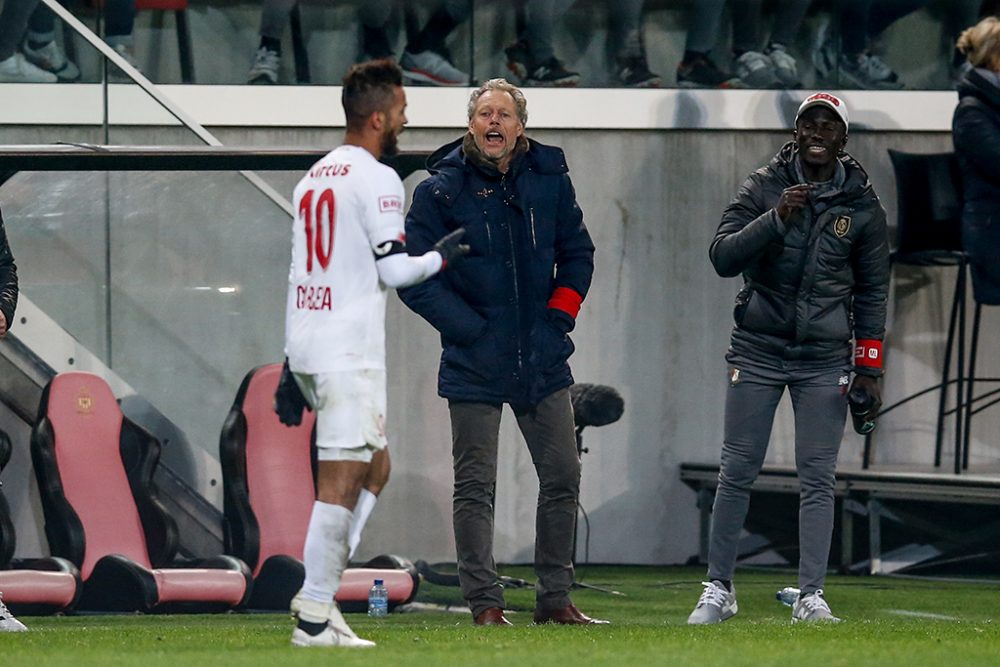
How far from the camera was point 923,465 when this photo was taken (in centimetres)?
1092

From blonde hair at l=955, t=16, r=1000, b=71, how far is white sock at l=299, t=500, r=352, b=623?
5052 millimetres

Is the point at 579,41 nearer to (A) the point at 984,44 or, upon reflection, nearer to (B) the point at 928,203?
(B) the point at 928,203

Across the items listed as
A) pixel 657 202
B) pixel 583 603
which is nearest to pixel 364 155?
pixel 583 603

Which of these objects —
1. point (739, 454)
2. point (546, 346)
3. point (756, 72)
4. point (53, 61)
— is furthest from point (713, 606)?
point (756, 72)

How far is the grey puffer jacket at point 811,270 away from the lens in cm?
661

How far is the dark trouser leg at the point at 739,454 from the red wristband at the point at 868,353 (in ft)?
0.98

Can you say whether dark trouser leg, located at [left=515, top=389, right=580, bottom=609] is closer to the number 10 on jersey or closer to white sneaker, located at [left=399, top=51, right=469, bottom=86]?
the number 10 on jersey

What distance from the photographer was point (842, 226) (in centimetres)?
661

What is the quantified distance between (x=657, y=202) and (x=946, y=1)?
2371mm

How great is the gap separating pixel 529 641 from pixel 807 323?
1.82 m

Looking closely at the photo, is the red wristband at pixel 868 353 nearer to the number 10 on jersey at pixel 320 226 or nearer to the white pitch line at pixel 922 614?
the white pitch line at pixel 922 614

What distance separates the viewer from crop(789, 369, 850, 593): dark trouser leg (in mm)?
6668

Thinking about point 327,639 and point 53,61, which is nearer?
point 327,639

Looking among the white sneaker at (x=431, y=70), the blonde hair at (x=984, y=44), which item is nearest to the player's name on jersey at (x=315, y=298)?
the blonde hair at (x=984, y=44)
